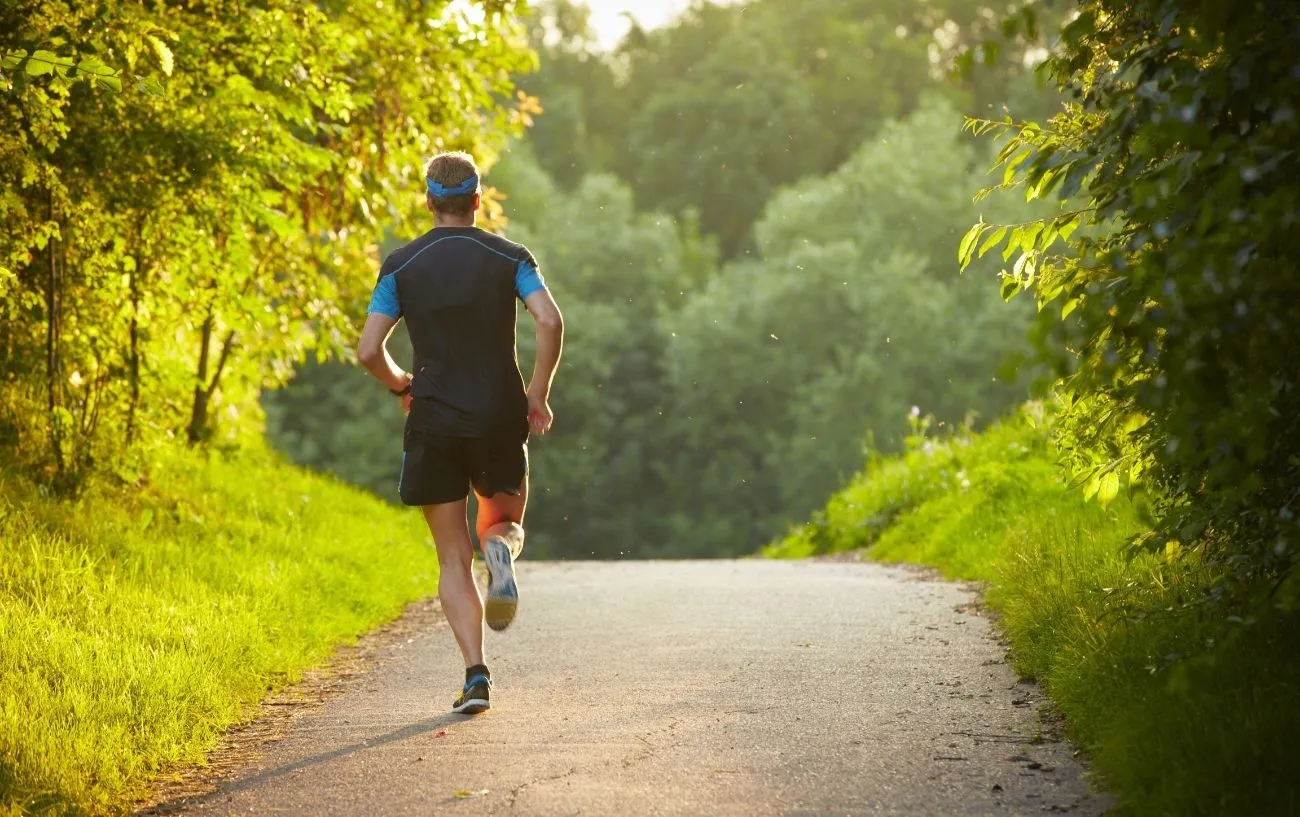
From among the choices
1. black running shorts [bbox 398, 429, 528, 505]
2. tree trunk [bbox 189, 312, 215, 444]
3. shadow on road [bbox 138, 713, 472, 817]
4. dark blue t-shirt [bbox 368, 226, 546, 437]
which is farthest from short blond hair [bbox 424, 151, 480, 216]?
tree trunk [bbox 189, 312, 215, 444]

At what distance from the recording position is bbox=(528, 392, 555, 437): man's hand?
635cm

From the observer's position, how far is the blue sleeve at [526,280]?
6406 millimetres

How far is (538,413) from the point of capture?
251 inches

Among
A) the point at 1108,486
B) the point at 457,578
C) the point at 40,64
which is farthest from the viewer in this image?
→ the point at 457,578

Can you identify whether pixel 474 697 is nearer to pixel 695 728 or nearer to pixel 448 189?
pixel 695 728

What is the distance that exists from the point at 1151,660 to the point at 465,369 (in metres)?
2.83

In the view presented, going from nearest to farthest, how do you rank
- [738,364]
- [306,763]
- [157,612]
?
[306,763] → [157,612] → [738,364]

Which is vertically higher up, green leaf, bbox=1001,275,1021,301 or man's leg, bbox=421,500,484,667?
green leaf, bbox=1001,275,1021,301

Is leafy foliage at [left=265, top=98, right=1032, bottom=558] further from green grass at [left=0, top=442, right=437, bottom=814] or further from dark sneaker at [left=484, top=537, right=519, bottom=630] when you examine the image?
dark sneaker at [left=484, top=537, right=519, bottom=630]

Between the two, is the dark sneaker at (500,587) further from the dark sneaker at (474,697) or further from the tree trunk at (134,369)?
the tree trunk at (134,369)

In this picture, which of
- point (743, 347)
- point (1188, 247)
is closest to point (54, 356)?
point (1188, 247)

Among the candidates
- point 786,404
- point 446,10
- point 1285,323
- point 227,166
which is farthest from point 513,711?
point 786,404

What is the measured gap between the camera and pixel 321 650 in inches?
322

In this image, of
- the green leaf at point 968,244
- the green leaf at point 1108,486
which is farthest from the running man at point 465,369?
the green leaf at point 1108,486
